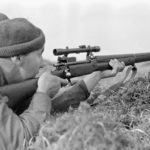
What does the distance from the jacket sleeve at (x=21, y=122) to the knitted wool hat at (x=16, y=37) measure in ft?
1.40

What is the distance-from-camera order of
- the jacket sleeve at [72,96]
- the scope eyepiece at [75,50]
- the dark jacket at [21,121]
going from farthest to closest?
1. the scope eyepiece at [75,50]
2. the jacket sleeve at [72,96]
3. the dark jacket at [21,121]

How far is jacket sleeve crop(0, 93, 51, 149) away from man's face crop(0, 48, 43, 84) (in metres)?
0.34

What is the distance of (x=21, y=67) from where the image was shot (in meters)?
3.75

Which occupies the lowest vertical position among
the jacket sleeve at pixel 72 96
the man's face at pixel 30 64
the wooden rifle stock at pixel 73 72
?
the jacket sleeve at pixel 72 96

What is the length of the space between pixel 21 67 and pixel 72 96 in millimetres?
1184

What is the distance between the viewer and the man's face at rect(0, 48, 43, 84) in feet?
12.1

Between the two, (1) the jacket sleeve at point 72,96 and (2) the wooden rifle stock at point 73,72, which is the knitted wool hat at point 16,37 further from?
(1) the jacket sleeve at point 72,96

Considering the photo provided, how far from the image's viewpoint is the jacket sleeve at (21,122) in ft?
9.45

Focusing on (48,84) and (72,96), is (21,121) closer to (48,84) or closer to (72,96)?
(48,84)

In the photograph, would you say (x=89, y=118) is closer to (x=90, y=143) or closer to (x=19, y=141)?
(x=90, y=143)

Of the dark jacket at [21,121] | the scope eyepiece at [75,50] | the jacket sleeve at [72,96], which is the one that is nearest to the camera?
the dark jacket at [21,121]

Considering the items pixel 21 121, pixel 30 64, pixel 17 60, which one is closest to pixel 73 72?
pixel 30 64

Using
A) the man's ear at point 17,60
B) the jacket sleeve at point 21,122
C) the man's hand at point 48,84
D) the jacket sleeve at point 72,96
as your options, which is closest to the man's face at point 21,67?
the man's ear at point 17,60

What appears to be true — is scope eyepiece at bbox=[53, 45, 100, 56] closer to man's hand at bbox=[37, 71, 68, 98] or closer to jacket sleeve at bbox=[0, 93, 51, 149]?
man's hand at bbox=[37, 71, 68, 98]
